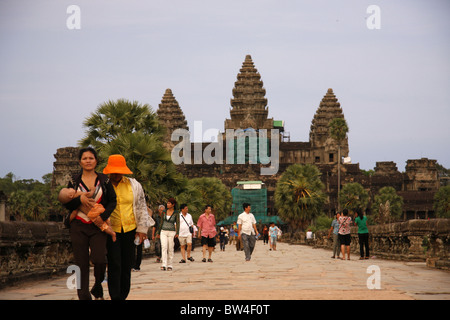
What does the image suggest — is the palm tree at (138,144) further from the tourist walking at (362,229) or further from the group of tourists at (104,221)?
the group of tourists at (104,221)

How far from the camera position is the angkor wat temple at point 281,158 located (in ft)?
435

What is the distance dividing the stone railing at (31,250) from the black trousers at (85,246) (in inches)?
147

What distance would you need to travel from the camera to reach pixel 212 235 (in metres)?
23.0

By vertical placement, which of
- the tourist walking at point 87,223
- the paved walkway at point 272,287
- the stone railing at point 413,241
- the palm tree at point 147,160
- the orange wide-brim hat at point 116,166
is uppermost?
the palm tree at point 147,160

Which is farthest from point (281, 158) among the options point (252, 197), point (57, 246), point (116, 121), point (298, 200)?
point (57, 246)

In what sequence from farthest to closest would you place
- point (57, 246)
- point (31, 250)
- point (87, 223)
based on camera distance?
1. point (57, 246)
2. point (31, 250)
3. point (87, 223)

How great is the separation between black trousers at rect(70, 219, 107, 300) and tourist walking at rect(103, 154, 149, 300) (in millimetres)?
261

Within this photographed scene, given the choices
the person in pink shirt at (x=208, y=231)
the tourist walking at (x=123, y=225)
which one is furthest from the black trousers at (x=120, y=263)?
the person in pink shirt at (x=208, y=231)

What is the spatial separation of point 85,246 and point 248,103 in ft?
469

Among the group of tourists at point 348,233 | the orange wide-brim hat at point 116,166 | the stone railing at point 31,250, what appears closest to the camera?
the orange wide-brim hat at point 116,166

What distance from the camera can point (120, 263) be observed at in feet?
29.3

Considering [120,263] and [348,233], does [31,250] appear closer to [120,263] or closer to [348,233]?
[120,263]
